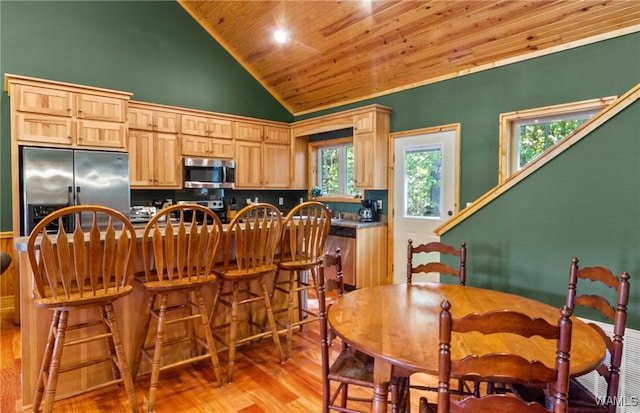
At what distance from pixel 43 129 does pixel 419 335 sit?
4020 millimetres

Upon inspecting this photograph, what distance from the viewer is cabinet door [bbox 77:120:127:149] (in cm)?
377

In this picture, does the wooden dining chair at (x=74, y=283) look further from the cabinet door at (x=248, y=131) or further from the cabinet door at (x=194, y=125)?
the cabinet door at (x=248, y=131)

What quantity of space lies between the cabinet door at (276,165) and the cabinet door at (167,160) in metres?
1.31

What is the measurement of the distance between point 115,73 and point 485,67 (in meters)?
4.35

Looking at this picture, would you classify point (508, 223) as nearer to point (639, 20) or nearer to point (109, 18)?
point (639, 20)

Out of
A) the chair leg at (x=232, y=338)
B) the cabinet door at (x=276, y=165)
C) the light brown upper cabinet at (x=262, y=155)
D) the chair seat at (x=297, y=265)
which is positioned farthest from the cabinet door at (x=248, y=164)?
the chair leg at (x=232, y=338)

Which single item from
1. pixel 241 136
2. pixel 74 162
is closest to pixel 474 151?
pixel 241 136

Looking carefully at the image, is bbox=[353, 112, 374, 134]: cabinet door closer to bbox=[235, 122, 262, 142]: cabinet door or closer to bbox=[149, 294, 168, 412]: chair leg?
bbox=[235, 122, 262, 142]: cabinet door

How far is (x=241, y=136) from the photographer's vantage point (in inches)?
208

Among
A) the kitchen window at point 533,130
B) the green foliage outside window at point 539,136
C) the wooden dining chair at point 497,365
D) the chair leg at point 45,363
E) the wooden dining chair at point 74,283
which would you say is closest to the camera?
the wooden dining chair at point 497,365

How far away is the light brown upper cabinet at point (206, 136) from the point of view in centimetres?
479

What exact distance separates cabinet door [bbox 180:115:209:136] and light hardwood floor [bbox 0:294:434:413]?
296 centimetres

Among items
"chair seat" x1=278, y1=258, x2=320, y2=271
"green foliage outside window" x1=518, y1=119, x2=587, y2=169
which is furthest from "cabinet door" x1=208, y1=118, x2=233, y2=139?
"green foliage outside window" x1=518, y1=119, x2=587, y2=169

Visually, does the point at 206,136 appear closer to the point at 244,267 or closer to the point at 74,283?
the point at 244,267
